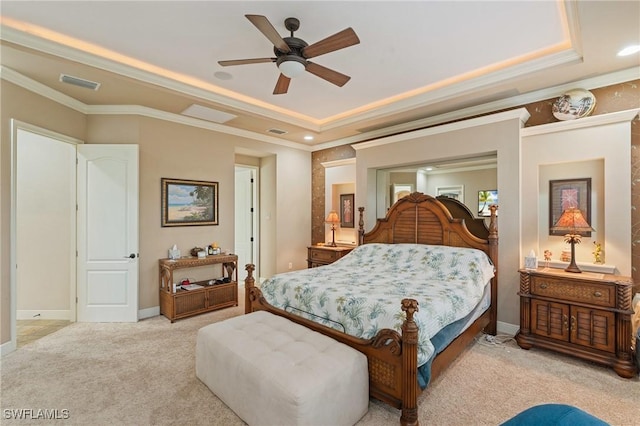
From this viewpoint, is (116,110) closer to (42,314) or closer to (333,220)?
(42,314)

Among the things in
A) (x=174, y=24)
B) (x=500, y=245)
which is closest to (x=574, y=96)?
(x=500, y=245)

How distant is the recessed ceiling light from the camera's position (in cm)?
267

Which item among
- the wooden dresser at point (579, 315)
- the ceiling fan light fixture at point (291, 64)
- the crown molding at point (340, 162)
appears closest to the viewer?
the ceiling fan light fixture at point (291, 64)

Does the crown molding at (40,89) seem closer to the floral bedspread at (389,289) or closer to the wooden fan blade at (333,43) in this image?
the wooden fan blade at (333,43)

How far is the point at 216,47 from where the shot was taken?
9.77ft

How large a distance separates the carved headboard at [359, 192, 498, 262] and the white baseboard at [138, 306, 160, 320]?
10.8ft

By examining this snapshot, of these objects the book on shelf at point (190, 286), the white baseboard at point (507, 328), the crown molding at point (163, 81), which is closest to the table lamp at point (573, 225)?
the white baseboard at point (507, 328)

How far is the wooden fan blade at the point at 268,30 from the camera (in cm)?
201

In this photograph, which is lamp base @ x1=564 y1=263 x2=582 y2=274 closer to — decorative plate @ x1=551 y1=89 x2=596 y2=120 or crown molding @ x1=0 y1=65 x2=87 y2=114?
decorative plate @ x1=551 y1=89 x2=596 y2=120

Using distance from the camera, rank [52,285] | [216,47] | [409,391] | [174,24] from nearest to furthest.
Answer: [409,391], [174,24], [216,47], [52,285]

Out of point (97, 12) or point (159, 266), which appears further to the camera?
point (159, 266)

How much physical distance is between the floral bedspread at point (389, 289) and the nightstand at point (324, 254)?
90cm

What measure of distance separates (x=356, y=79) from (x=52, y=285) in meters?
4.91

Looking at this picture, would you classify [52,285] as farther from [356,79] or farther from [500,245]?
[500,245]
